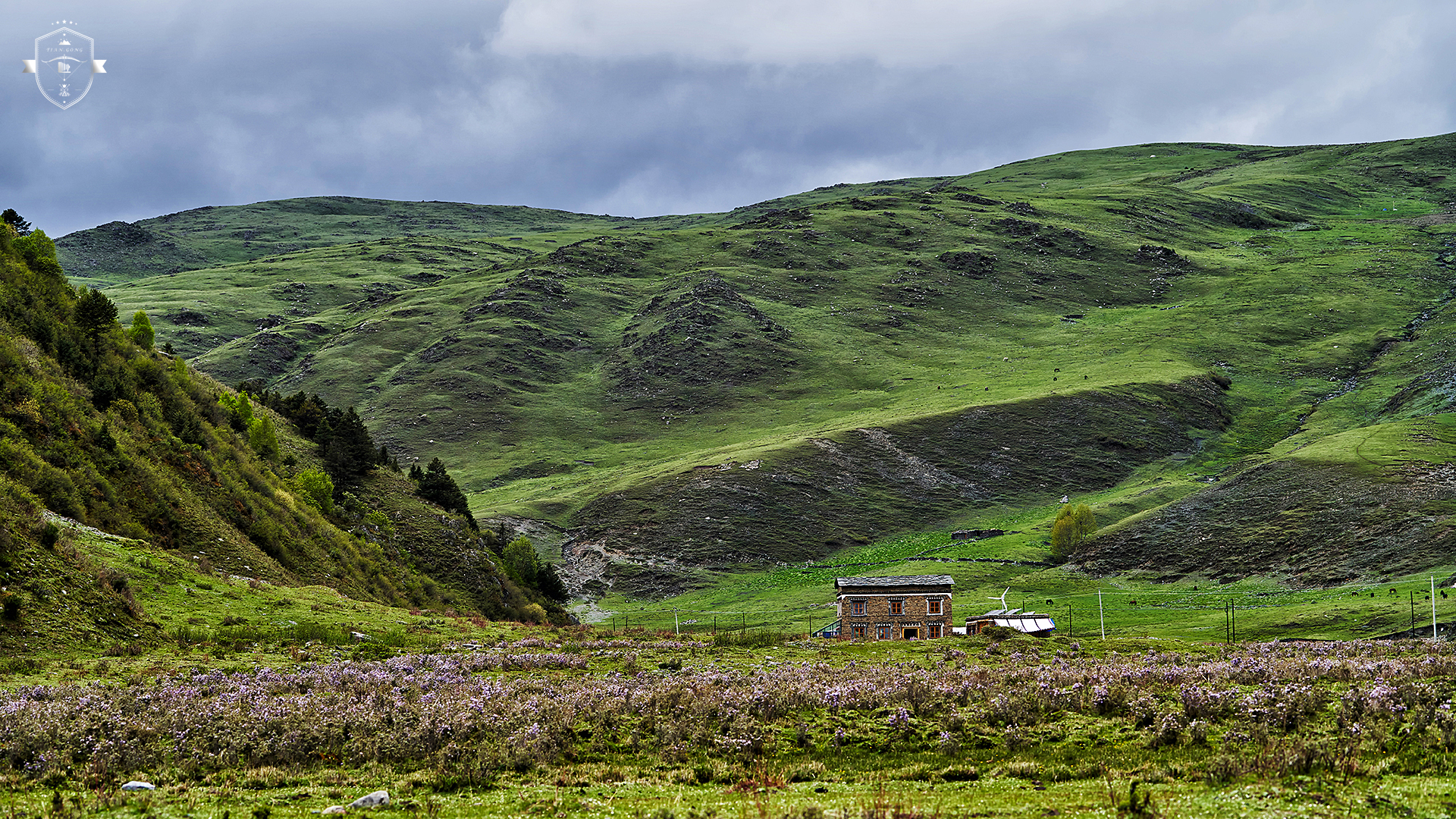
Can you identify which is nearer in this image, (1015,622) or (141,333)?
(141,333)

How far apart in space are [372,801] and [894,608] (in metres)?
78.7

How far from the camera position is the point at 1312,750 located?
1891 centimetres

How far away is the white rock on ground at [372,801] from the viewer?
17.6m

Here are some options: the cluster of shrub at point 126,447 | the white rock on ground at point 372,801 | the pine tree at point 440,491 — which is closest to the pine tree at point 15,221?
the cluster of shrub at point 126,447

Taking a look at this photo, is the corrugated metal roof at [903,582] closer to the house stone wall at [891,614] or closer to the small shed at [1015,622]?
the house stone wall at [891,614]

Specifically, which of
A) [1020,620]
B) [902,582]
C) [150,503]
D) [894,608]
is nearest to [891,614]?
[894,608]

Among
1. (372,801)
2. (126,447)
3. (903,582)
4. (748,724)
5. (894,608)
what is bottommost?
(894,608)

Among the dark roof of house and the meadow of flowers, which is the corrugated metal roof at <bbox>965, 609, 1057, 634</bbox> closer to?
the dark roof of house

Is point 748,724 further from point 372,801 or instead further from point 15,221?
point 15,221

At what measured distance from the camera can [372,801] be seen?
17766 millimetres

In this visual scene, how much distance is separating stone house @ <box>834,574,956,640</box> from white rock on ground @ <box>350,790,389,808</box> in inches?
3027

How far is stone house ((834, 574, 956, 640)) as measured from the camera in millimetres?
92375

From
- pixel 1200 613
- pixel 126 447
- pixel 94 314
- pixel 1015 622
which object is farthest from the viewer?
pixel 1200 613

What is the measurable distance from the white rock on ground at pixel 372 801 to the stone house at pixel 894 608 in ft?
252
